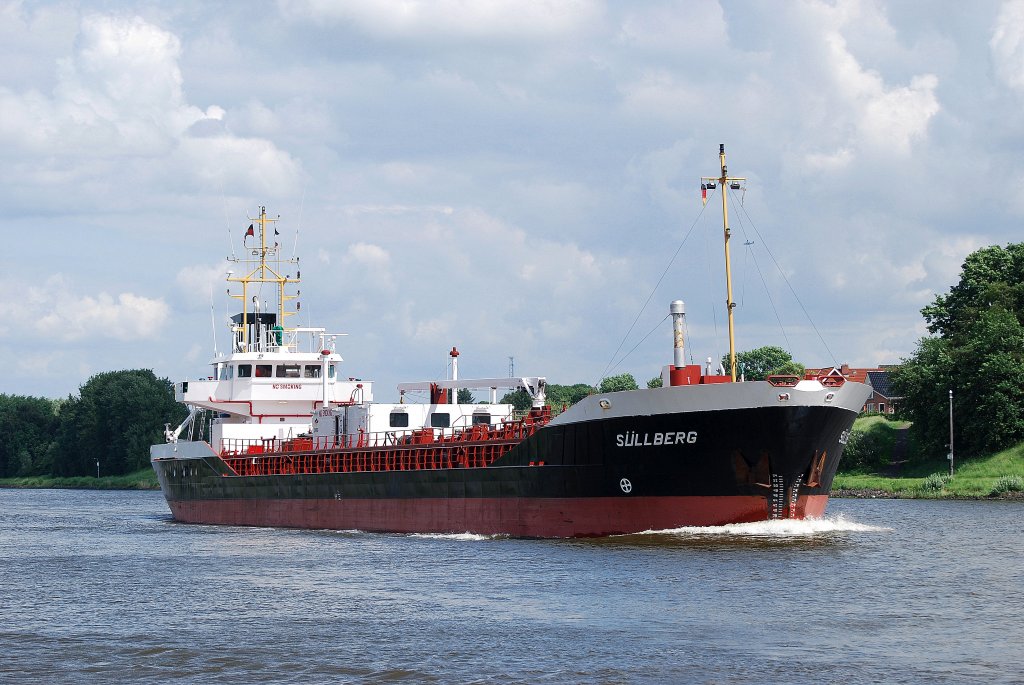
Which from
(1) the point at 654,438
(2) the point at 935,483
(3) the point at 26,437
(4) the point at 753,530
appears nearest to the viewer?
(4) the point at 753,530

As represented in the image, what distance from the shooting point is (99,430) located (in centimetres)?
14500

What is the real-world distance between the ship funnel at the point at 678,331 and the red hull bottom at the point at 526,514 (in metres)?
4.00

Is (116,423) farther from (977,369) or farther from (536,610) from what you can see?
(536,610)

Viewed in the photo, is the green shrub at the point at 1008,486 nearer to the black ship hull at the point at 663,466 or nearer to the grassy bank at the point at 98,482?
the black ship hull at the point at 663,466

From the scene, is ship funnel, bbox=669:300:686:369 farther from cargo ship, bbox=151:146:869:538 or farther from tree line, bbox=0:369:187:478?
tree line, bbox=0:369:187:478

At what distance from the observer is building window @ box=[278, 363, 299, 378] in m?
57.2

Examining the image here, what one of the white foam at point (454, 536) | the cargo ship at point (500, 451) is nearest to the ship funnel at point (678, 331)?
the cargo ship at point (500, 451)

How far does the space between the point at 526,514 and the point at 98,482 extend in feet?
347

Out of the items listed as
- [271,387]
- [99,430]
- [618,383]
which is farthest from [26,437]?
[271,387]

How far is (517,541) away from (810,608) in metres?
14.6

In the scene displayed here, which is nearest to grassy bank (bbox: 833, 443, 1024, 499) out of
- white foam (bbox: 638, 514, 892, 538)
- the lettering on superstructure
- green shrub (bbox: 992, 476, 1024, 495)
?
green shrub (bbox: 992, 476, 1024, 495)

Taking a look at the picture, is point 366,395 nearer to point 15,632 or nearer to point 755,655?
point 15,632

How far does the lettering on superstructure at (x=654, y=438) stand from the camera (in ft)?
117

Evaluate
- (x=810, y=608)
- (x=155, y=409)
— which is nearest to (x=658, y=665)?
(x=810, y=608)
